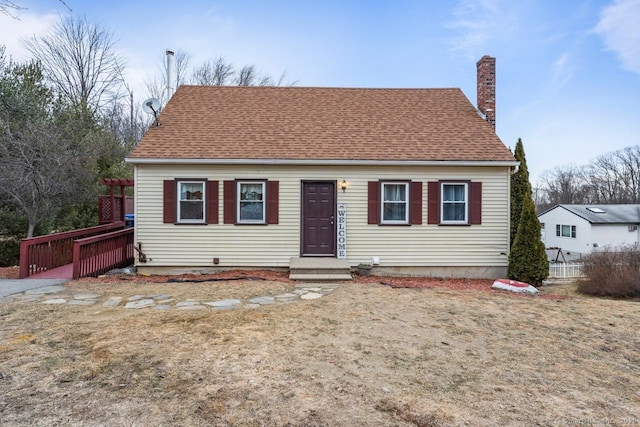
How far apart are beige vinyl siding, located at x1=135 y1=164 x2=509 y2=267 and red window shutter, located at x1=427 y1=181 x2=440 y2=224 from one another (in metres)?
0.11

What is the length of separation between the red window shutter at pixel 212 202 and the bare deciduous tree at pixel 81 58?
1575cm

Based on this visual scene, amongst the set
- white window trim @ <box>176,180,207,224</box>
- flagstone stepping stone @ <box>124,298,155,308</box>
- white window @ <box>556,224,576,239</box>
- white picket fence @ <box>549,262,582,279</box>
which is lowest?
white picket fence @ <box>549,262,582,279</box>

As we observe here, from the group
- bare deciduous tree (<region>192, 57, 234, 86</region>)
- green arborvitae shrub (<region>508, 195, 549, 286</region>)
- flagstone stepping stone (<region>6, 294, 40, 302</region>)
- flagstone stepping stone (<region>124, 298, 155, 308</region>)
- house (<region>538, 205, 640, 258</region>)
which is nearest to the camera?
flagstone stepping stone (<region>124, 298, 155, 308</region>)

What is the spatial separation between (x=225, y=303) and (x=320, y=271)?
291 cm

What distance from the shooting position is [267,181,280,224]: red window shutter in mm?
8914

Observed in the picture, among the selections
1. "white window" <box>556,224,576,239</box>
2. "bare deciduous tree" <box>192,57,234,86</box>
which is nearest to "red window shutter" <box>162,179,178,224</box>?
"bare deciduous tree" <box>192,57,234,86</box>

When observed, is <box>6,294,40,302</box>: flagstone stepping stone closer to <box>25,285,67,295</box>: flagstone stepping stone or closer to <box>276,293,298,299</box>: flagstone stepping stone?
<box>25,285,67,295</box>: flagstone stepping stone

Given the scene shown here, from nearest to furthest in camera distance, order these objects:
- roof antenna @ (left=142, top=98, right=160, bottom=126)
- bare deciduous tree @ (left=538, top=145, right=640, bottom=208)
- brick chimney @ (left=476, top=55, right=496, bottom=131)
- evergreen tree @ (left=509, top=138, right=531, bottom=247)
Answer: evergreen tree @ (left=509, top=138, right=531, bottom=247) → roof antenna @ (left=142, top=98, right=160, bottom=126) → brick chimney @ (left=476, top=55, right=496, bottom=131) → bare deciduous tree @ (left=538, top=145, right=640, bottom=208)

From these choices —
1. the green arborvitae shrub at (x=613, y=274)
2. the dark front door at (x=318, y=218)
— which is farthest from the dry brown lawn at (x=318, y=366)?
the dark front door at (x=318, y=218)

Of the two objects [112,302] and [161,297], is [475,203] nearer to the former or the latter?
[161,297]

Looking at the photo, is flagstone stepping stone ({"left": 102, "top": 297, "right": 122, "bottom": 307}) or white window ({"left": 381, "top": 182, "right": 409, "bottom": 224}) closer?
flagstone stepping stone ({"left": 102, "top": 297, "right": 122, "bottom": 307})

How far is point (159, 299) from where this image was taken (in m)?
5.99

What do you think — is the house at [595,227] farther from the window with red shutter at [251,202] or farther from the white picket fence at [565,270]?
the window with red shutter at [251,202]

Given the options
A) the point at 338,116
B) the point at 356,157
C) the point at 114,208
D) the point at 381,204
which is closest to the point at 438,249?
the point at 381,204
